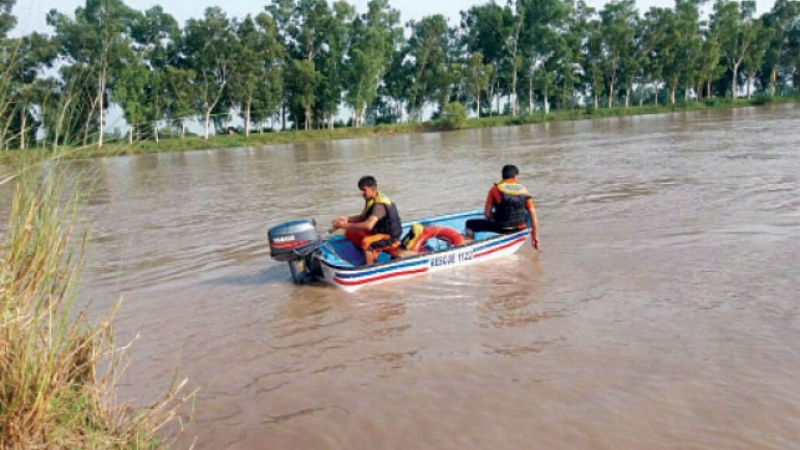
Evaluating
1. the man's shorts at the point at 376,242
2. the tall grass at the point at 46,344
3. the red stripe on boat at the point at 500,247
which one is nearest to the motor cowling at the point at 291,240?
the man's shorts at the point at 376,242

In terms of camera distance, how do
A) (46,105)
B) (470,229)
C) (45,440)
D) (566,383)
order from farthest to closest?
(470,229)
(566,383)
(46,105)
(45,440)

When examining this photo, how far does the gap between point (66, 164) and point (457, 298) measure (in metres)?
4.91

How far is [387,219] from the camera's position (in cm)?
844

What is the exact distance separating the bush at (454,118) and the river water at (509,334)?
45.9m

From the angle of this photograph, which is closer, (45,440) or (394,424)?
(45,440)

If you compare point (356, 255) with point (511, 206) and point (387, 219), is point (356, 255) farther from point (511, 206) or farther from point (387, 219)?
point (511, 206)

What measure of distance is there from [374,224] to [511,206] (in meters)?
2.26

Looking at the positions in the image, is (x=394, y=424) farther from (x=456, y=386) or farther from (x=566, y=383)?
(x=566, y=383)

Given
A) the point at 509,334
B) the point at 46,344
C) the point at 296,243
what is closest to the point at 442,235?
the point at 296,243

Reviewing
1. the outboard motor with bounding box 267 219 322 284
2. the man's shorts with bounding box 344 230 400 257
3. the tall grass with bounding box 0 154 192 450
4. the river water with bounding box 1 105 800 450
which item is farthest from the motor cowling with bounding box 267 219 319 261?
the tall grass with bounding box 0 154 192 450

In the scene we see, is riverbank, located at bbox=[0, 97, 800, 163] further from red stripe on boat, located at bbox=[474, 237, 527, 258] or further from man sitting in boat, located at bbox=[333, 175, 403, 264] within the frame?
man sitting in boat, located at bbox=[333, 175, 403, 264]

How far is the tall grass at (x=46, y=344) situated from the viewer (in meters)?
2.95

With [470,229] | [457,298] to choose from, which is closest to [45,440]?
[457,298]

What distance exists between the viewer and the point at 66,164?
3660 millimetres
